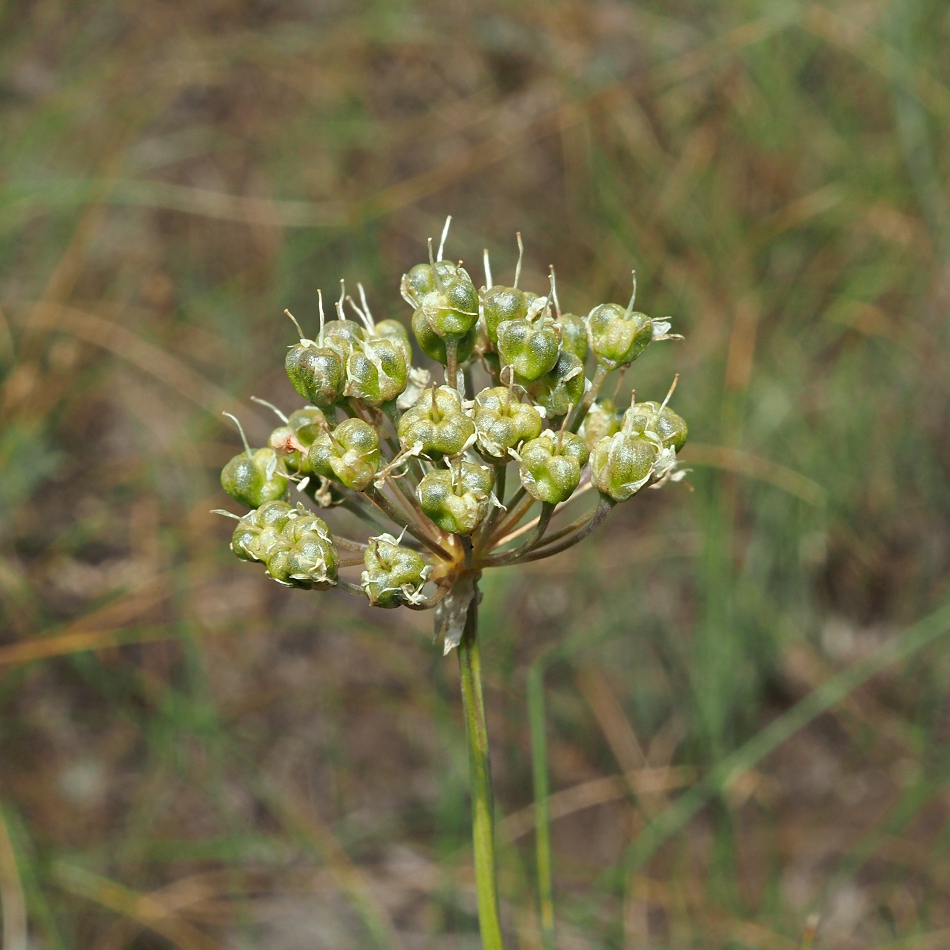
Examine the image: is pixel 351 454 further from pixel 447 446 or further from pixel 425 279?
pixel 425 279

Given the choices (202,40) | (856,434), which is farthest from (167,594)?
(202,40)

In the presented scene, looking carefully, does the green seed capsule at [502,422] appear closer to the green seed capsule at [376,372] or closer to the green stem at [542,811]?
the green seed capsule at [376,372]

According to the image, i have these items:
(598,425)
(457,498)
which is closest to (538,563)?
(598,425)

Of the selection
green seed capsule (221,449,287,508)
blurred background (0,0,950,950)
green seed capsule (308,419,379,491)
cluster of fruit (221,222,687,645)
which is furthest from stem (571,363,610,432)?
blurred background (0,0,950,950)

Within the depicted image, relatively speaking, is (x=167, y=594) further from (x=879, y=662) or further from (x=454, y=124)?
(x=454, y=124)

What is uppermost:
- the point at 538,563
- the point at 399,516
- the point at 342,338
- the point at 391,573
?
the point at 538,563
